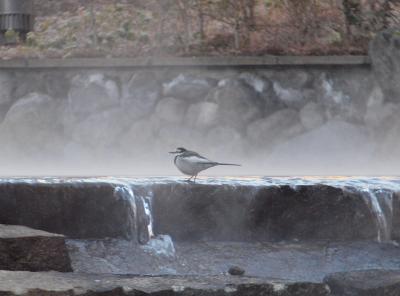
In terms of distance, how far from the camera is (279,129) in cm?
989

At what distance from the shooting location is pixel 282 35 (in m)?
10.2

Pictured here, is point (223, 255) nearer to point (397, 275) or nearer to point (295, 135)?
point (397, 275)

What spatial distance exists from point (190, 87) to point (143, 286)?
5.14 m

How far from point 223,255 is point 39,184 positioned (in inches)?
46.2

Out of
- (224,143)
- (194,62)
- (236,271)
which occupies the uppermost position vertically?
(194,62)

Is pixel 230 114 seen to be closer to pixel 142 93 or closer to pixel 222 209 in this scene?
pixel 142 93

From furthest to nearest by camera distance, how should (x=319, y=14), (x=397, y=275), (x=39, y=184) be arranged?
(x=319, y=14) < (x=39, y=184) < (x=397, y=275)

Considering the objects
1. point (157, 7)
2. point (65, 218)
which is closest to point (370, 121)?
point (157, 7)

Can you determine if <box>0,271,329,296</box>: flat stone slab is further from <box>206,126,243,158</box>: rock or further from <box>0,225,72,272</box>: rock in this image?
<box>206,126,243,158</box>: rock

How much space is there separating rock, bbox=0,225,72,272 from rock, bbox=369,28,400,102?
4906mm

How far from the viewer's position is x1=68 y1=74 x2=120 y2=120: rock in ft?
33.0

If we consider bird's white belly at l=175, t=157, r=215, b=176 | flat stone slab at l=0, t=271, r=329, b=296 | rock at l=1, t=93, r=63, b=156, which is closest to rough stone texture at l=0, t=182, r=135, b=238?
bird's white belly at l=175, t=157, r=215, b=176

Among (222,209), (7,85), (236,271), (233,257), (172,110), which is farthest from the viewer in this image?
(7,85)

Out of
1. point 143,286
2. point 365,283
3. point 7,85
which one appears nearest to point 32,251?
point 143,286
